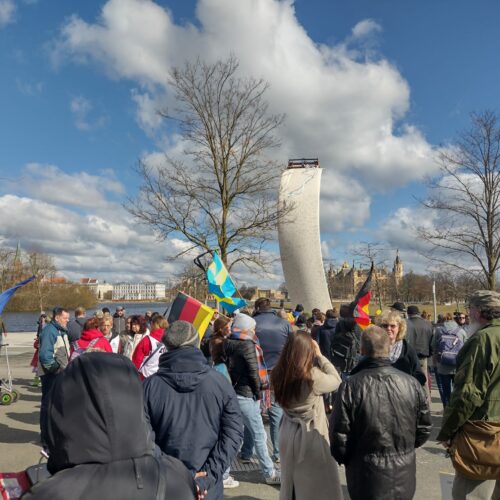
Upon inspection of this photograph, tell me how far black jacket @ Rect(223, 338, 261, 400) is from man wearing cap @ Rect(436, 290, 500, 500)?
218 centimetres

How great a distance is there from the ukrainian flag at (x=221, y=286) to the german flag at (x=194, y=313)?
88.9 inches

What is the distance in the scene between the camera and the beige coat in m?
3.14

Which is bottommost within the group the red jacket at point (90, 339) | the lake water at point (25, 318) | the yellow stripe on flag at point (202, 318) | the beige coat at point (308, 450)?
the lake water at point (25, 318)

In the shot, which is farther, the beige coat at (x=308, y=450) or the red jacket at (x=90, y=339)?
the red jacket at (x=90, y=339)

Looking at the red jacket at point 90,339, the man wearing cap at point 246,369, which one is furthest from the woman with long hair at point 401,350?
the red jacket at point 90,339

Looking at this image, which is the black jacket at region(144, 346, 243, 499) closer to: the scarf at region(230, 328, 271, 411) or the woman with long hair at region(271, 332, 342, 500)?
the woman with long hair at region(271, 332, 342, 500)

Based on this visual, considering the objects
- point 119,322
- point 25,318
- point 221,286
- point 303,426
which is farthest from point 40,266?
point 303,426

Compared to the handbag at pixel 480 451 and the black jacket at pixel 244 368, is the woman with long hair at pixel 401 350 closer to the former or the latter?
the black jacket at pixel 244 368

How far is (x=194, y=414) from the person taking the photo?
110 inches

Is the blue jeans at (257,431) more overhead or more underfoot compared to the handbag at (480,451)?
more underfoot

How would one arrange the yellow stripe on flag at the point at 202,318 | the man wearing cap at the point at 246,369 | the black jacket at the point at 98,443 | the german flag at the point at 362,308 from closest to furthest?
the black jacket at the point at 98,443 < the man wearing cap at the point at 246,369 < the yellow stripe on flag at the point at 202,318 < the german flag at the point at 362,308

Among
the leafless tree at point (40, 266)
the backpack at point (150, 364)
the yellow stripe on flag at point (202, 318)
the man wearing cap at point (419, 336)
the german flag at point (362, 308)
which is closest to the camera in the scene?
the backpack at point (150, 364)

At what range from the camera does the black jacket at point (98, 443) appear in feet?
4.56

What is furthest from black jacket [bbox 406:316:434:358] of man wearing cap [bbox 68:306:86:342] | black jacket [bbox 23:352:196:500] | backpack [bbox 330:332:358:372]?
black jacket [bbox 23:352:196:500]
